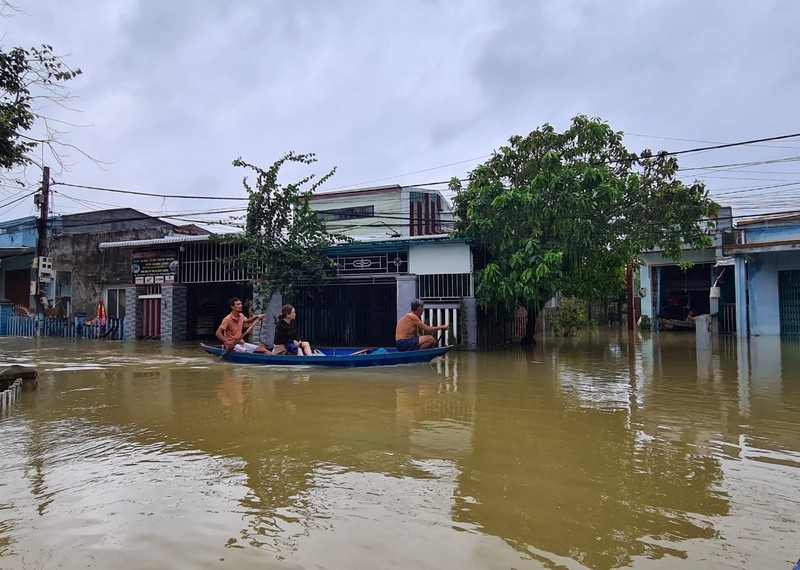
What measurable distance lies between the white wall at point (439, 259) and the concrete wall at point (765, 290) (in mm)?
11834

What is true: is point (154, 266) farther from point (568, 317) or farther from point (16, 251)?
point (568, 317)

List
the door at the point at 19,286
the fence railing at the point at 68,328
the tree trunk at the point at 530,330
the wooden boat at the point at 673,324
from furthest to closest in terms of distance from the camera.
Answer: the door at the point at 19,286, the wooden boat at the point at 673,324, the fence railing at the point at 68,328, the tree trunk at the point at 530,330

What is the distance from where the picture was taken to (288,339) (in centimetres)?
1289

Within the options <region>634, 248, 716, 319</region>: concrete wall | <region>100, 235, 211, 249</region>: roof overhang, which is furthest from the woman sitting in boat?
<region>634, 248, 716, 319</region>: concrete wall

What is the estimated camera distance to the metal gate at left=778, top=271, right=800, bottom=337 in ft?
65.6

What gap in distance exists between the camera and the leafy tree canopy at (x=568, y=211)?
14344 mm

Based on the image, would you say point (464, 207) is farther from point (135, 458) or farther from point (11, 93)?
point (135, 458)

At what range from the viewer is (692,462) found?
510 centimetres

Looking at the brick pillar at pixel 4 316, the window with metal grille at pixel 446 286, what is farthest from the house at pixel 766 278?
the brick pillar at pixel 4 316

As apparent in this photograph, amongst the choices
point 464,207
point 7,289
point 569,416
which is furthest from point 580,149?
point 7,289

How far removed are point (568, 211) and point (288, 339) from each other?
7800mm

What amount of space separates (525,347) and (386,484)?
14.0 m

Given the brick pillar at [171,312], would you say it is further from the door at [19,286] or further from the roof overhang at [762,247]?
the roof overhang at [762,247]

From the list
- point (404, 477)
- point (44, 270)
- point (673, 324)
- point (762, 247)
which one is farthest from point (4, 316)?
point (762, 247)
